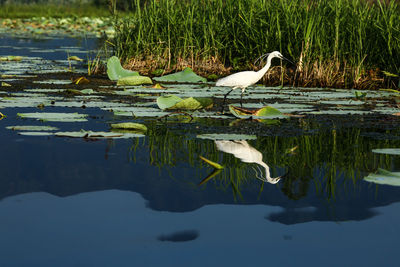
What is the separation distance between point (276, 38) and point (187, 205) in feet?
17.2

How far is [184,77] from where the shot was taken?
7492 mm

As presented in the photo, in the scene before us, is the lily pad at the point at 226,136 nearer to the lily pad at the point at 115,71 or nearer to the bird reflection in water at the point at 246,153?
the bird reflection in water at the point at 246,153

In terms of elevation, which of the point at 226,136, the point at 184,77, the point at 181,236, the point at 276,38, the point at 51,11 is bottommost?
the point at 181,236

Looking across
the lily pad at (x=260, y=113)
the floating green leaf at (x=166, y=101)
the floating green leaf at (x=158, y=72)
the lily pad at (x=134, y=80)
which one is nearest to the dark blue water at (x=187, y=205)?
the lily pad at (x=260, y=113)

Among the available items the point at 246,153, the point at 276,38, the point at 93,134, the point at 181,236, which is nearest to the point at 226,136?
the point at 246,153

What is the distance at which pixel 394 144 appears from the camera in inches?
153

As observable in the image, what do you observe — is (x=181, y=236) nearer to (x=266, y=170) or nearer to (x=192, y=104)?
(x=266, y=170)

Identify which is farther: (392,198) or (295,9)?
(295,9)

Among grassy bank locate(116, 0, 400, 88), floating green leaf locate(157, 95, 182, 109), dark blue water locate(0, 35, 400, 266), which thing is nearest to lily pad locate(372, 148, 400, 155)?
dark blue water locate(0, 35, 400, 266)

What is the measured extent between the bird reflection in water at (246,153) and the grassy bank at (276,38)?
11.3ft

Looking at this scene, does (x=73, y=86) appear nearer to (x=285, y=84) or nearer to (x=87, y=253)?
(x=285, y=84)

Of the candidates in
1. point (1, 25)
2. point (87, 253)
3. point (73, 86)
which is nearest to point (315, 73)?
point (73, 86)

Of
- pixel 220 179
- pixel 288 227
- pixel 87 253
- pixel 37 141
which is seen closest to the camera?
pixel 87 253

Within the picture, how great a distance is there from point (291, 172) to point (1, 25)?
24.2 metres
